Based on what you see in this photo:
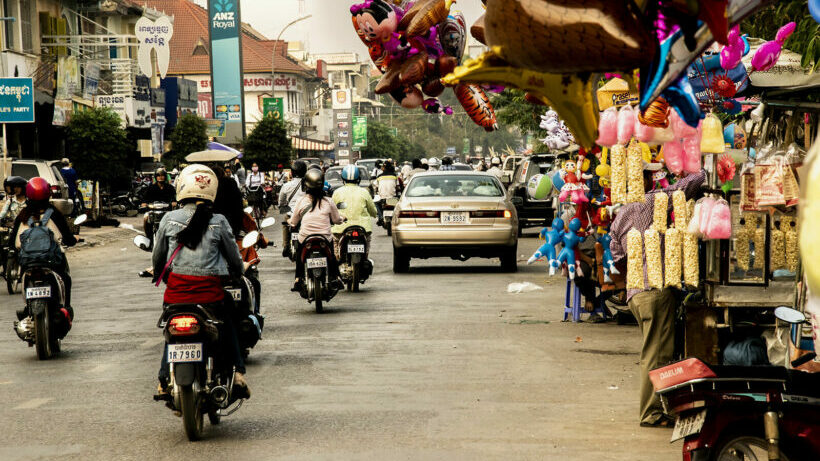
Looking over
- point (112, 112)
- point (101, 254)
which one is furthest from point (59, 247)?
point (112, 112)

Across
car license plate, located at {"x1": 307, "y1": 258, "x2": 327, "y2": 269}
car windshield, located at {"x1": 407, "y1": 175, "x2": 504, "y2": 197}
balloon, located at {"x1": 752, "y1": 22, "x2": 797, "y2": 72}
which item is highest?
balloon, located at {"x1": 752, "y1": 22, "x2": 797, "y2": 72}

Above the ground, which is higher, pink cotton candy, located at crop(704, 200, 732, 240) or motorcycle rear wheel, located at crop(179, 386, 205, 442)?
pink cotton candy, located at crop(704, 200, 732, 240)

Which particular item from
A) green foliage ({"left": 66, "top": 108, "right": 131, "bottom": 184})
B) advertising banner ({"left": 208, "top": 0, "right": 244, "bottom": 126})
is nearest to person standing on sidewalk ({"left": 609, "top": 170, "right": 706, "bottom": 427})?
green foliage ({"left": 66, "top": 108, "right": 131, "bottom": 184})

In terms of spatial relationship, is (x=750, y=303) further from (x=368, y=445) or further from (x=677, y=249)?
(x=368, y=445)

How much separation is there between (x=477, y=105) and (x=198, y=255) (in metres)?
4.65

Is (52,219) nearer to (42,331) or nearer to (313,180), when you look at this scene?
(42,331)

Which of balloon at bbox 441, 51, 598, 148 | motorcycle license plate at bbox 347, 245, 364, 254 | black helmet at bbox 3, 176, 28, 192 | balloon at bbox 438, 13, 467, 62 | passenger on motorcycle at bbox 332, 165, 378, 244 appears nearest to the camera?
balloon at bbox 441, 51, 598, 148

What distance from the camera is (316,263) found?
49.0 feet

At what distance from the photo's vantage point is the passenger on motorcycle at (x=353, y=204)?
1745cm

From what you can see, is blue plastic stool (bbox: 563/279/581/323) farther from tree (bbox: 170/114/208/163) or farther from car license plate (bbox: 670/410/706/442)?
tree (bbox: 170/114/208/163)

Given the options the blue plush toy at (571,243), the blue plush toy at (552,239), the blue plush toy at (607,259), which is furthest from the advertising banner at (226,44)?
the blue plush toy at (607,259)

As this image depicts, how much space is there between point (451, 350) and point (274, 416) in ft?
10.8

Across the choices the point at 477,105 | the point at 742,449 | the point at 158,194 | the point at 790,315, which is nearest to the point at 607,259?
the point at 742,449

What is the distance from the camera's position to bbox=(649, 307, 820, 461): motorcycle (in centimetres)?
570
